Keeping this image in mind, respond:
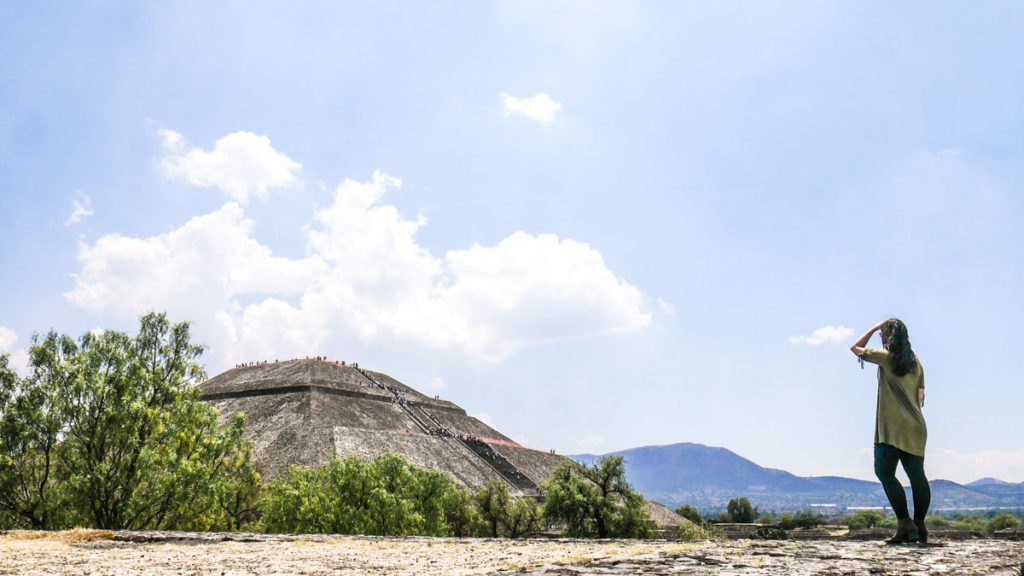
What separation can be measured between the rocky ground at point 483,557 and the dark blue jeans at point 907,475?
60 centimetres

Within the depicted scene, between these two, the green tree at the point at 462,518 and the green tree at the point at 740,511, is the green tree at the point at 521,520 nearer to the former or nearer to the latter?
the green tree at the point at 462,518

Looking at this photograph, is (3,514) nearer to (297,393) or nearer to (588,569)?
(588,569)

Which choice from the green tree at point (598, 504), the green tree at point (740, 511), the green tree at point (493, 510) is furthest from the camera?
A: the green tree at point (740, 511)

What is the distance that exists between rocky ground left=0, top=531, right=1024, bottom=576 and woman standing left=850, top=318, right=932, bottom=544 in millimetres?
572

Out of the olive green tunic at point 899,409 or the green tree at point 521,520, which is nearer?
the olive green tunic at point 899,409

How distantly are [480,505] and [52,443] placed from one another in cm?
3024

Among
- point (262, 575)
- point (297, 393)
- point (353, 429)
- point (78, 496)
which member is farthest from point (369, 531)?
point (297, 393)

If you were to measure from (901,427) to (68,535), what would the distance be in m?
14.6

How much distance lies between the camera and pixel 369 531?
1524 inches

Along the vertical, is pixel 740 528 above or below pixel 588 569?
below

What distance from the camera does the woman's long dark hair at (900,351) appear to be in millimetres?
9703

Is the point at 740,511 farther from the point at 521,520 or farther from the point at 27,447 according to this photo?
the point at 27,447

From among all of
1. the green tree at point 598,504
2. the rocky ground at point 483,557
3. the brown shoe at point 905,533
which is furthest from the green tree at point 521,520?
the brown shoe at point 905,533

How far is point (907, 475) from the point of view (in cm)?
975
